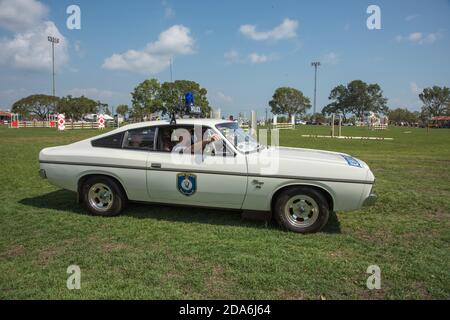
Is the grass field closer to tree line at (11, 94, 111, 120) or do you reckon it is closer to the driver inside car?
the driver inside car

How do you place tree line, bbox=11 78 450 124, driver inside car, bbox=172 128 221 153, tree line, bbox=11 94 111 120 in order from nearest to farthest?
driver inside car, bbox=172 128 221 153 → tree line, bbox=11 78 450 124 → tree line, bbox=11 94 111 120

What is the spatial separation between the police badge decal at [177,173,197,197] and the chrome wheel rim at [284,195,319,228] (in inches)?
50.7

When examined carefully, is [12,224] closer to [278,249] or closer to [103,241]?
[103,241]

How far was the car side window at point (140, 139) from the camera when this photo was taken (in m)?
5.19

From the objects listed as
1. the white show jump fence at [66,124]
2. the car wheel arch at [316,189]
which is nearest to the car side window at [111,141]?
the car wheel arch at [316,189]

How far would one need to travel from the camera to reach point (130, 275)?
3500 millimetres

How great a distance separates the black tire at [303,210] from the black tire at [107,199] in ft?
7.63

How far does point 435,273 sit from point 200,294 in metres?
2.41

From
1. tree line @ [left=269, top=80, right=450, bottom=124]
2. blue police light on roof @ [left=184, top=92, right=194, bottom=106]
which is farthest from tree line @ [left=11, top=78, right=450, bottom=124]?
blue police light on roof @ [left=184, top=92, right=194, bottom=106]

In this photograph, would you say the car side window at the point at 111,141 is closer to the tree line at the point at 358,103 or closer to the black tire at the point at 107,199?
the black tire at the point at 107,199

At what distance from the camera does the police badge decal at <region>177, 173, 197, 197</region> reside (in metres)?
4.81

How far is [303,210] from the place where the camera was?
15.3 feet
